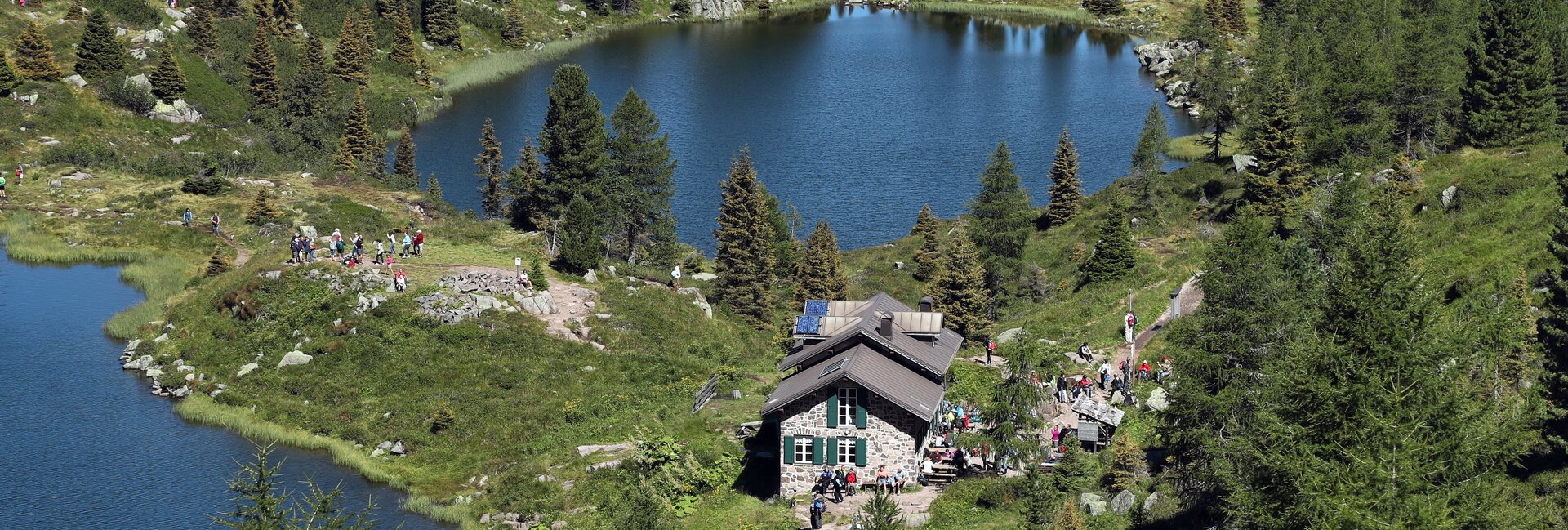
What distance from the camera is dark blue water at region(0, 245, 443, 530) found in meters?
57.8

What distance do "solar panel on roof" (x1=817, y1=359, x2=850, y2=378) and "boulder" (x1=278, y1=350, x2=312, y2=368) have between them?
1132 inches

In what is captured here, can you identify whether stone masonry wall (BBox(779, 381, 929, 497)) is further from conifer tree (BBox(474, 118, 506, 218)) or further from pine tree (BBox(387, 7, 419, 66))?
pine tree (BBox(387, 7, 419, 66))

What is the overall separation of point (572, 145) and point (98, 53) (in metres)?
49.4

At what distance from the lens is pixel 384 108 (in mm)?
140750

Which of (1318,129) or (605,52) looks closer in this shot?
(1318,129)

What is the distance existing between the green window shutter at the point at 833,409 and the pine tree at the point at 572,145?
41133mm

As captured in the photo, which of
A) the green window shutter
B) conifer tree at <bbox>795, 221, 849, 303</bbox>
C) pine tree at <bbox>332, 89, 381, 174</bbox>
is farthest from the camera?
pine tree at <bbox>332, 89, 381, 174</bbox>

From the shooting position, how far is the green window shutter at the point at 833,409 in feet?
176

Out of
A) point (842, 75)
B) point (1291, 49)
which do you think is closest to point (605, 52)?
point (842, 75)

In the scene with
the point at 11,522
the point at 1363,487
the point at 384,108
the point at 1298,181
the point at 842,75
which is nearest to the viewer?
the point at 1363,487

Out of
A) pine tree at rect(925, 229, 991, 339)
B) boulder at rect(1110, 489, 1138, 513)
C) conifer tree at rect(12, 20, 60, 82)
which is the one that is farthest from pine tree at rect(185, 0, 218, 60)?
boulder at rect(1110, 489, 1138, 513)

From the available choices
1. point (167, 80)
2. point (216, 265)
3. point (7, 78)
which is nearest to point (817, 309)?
point (216, 265)

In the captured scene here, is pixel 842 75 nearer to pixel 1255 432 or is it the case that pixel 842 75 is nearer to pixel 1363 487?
pixel 1255 432

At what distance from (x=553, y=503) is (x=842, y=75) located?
12556cm
